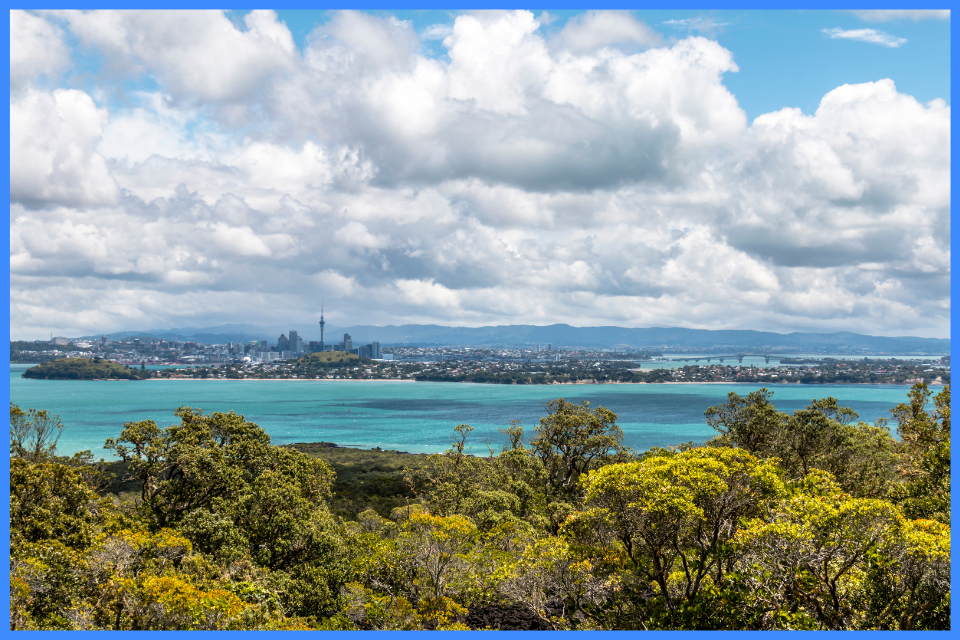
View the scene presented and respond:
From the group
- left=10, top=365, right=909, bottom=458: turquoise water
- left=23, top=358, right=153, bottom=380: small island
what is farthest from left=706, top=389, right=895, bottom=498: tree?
left=23, top=358, right=153, bottom=380: small island

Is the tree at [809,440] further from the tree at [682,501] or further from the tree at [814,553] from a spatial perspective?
the tree at [682,501]

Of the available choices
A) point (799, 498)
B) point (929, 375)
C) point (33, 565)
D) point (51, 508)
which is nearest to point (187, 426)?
point (51, 508)

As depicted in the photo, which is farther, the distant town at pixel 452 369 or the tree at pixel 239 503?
the distant town at pixel 452 369

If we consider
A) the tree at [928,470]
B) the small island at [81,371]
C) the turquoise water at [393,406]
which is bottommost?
the turquoise water at [393,406]

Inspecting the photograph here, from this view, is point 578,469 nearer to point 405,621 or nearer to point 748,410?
point 748,410

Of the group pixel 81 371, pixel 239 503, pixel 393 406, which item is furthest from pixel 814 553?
pixel 81 371

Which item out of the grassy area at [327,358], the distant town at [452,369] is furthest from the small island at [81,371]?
the grassy area at [327,358]
